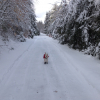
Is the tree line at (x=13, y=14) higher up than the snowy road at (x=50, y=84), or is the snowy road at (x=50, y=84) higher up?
the tree line at (x=13, y=14)

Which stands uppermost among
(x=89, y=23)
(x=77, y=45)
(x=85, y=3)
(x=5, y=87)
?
(x=85, y=3)

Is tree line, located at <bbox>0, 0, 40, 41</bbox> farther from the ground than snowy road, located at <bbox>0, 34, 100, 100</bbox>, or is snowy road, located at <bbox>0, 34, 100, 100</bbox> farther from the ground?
tree line, located at <bbox>0, 0, 40, 41</bbox>

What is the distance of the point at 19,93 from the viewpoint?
12.9 ft

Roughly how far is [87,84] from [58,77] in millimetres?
1526

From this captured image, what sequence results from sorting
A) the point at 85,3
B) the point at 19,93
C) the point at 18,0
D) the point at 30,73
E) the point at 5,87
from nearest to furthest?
the point at 19,93
the point at 5,87
the point at 30,73
the point at 18,0
the point at 85,3

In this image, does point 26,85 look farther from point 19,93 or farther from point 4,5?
point 4,5

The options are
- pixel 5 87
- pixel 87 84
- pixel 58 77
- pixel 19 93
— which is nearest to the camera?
pixel 19 93

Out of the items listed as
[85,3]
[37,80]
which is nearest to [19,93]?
[37,80]

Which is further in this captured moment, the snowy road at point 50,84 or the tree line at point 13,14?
the tree line at point 13,14

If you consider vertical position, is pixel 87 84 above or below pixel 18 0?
below

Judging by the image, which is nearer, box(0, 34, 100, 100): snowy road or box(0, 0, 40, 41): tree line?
box(0, 34, 100, 100): snowy road

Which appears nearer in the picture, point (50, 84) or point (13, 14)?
point (50, 84)

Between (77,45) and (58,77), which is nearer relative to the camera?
(58,77)

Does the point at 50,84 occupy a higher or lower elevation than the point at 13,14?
lower
